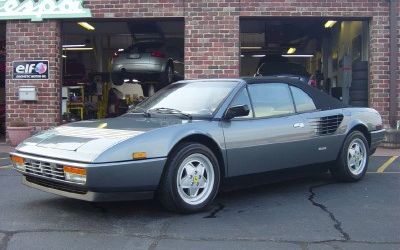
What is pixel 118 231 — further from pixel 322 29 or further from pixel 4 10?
pixel 322 29

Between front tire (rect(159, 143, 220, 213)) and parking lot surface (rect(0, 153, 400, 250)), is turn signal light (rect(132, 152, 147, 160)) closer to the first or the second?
front tire (rect(159, 143, 220, 213))

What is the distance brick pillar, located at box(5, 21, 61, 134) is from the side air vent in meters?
7.26

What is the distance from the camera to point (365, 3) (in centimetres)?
1191

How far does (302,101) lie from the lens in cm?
672

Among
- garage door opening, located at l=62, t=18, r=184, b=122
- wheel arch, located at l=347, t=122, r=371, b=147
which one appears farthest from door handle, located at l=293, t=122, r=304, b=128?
garage door opening, located at l=62, t=18, r=184, b=122

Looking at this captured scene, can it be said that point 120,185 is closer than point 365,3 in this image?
Yes

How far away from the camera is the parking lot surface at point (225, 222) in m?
4.50

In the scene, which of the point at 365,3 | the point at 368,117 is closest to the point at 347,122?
the point at 368,117

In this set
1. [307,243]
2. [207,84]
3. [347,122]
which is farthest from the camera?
[347,122]

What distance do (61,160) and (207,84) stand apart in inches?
85.0

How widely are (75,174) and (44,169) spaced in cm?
48

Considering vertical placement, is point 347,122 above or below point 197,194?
above

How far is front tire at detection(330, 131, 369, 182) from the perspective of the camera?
7.02m

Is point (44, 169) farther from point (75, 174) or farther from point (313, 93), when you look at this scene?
point (313, 93)
